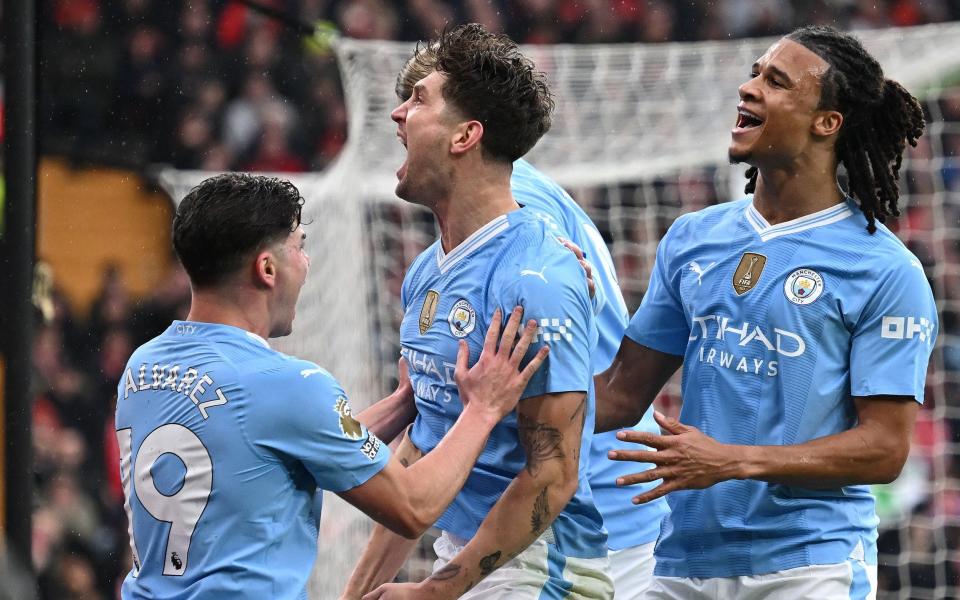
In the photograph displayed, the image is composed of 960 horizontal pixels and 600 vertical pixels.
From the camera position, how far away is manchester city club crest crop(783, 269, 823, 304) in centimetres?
284

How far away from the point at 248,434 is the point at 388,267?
462 cm

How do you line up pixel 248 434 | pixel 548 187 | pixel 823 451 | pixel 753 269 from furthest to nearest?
pixel 548 187 < pixel 753 269 < pixel 823 451 < pixel 248 434

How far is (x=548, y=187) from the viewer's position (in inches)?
139

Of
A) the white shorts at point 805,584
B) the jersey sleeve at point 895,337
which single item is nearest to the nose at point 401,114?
the jersey sleeve at point 895,337

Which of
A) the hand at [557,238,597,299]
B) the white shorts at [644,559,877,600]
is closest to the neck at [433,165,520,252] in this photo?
the hand at [557,238,597,299]

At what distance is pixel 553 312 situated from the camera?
8.70 feet

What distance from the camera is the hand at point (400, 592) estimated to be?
2.64 m

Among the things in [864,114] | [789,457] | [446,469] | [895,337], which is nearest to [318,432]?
[446,469]

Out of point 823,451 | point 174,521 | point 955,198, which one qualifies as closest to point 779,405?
point 823,451

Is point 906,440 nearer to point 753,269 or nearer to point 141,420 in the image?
point 753,269

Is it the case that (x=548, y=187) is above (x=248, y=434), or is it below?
above

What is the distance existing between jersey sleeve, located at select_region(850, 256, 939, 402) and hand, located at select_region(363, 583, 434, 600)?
1.02m

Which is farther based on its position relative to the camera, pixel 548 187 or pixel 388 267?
pixel 388 267

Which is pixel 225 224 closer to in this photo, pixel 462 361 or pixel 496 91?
pixel 462 361
